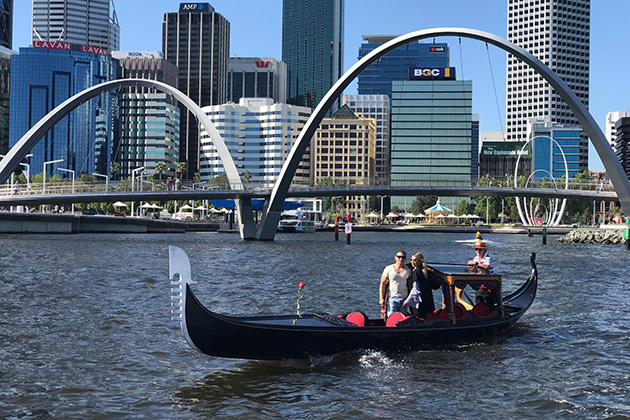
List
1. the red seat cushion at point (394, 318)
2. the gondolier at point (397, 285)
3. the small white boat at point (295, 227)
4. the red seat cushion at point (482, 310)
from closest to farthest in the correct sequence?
1. the red seat cushion at point (394, 318)
2. the gondolier at point (397, 285)
3. the red seat cushion at point (482, 310)
4. the small white boat at point (295, 227)

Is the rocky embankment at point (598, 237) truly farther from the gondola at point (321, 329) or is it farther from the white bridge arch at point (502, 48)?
the gondola at point (321, 329)

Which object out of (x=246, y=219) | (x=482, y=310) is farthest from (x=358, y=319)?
(x=246, y=219)

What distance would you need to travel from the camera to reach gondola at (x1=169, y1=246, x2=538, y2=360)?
42.6 feet

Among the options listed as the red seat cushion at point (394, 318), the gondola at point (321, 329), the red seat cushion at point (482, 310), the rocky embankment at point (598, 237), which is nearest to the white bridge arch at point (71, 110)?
the rocky embankment at point (598, 237)

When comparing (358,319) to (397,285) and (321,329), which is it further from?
(321,329)

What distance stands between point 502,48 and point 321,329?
6021cm

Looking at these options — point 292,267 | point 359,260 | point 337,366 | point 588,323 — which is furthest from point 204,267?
point 337,366

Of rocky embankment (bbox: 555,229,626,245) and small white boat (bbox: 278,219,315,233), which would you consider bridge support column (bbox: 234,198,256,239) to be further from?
small white boat (bbox: 278,219,315,233)

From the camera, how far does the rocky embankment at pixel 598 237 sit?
81.6 m

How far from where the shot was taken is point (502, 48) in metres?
68.5

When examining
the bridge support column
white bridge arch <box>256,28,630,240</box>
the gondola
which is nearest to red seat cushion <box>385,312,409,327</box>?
the gondola

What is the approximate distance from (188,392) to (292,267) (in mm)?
28306

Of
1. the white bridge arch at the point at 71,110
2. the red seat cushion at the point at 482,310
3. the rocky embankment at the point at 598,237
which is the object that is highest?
the white bridge arch at the point at 71,110

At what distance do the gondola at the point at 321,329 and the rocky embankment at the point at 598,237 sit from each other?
7020cm
